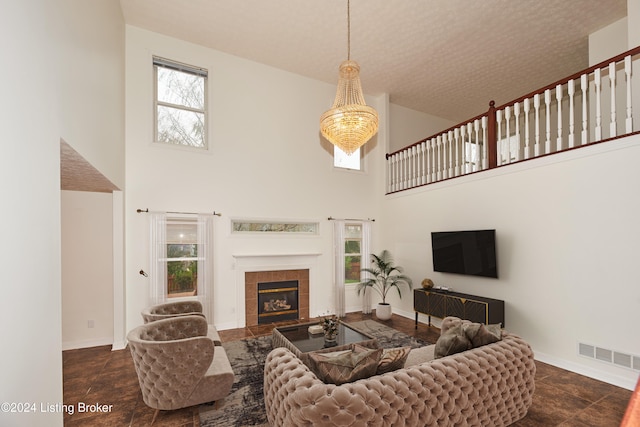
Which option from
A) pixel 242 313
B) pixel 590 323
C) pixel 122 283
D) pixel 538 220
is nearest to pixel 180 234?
pixel 122 283

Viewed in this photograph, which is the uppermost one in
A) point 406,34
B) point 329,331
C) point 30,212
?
point 406,34

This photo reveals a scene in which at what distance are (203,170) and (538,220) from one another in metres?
5.67

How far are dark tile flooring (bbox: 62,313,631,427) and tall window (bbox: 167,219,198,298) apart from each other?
127cm

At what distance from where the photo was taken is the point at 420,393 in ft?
7.25

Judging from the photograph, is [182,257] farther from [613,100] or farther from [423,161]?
[613,100]

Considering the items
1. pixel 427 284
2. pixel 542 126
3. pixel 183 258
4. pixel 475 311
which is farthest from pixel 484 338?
pixel 542 126

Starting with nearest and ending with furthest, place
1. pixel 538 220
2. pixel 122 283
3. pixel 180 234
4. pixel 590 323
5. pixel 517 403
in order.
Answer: pixel 517 403
pixel 590 323
pixel 538 220
pixel 122 283
pixel 180 234

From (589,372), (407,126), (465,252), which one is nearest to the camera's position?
(589,372)

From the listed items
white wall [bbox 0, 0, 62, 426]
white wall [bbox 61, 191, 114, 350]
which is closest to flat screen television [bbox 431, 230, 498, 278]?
white wall [bbox 0, 0, 62, 426]

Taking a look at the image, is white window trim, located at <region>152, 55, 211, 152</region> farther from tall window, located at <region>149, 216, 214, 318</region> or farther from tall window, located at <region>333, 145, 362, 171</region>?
tall window, located at <region>333, 145, 362, 171</region>

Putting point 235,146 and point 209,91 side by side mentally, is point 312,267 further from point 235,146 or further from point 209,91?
point 209,91

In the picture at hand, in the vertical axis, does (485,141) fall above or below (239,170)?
above

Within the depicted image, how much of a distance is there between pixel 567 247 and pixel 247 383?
4549mm

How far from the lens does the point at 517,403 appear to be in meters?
2.80
